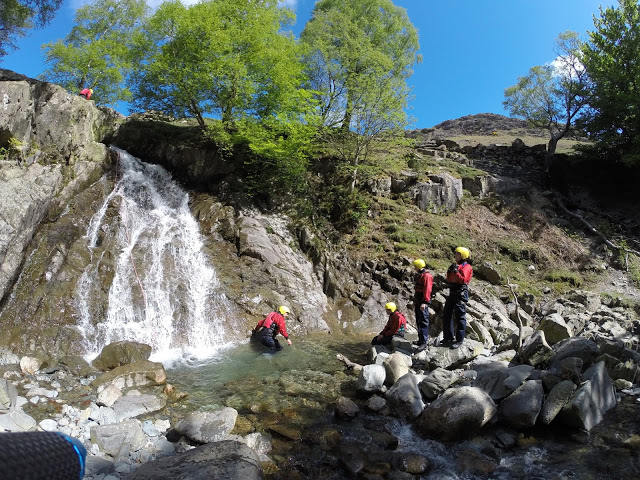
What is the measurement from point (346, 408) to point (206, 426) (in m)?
2.30

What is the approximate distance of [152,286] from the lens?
37.1 ft

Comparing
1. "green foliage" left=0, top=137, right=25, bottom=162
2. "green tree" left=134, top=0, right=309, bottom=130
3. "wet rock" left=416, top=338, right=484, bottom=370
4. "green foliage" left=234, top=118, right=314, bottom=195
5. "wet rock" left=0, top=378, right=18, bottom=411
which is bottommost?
"wet rock" left=0, top=378, right=18, bottom=411

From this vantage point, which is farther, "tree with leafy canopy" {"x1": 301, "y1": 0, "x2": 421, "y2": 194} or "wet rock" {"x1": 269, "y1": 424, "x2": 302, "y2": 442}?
"tree with leafy canopy" {"x1": 301, "y1": 0, "x2": 421, "y2": 194}

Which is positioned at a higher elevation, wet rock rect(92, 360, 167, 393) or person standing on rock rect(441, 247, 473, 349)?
person standing on rock rect(441, 247, 473, 349)

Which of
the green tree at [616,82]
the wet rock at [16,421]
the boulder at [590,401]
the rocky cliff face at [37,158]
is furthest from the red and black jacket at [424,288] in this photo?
the green tree at [616,82]

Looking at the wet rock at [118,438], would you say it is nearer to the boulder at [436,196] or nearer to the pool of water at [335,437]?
the pool of water at [335,437]

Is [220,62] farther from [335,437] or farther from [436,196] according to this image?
[335,437]

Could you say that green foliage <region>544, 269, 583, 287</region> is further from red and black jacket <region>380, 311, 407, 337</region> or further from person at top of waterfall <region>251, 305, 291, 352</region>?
person at top of waterfall <region>251, 305, 291, 352</region>

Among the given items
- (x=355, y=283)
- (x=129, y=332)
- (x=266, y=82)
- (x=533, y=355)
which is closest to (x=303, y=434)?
(x=533, y=355)

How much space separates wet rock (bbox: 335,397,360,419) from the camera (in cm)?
623

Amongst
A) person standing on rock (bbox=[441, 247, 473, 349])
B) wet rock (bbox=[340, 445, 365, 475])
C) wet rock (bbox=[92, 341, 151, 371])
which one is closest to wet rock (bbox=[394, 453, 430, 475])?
wet rock (bbox=[340, 445, 365, 475])

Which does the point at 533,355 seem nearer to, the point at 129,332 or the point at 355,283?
the point at 355,283

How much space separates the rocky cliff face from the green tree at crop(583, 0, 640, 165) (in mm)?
25471

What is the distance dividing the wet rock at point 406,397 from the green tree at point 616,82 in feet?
67.2
